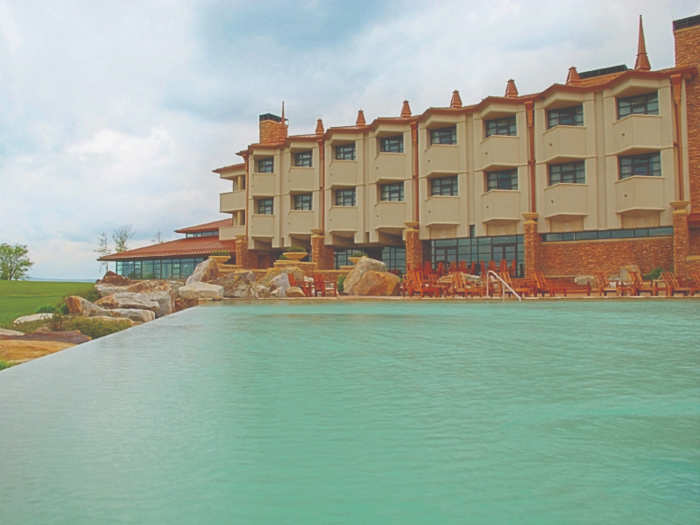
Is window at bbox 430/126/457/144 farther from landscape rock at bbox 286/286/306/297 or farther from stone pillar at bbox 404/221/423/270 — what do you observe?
landscape rock at bbox 286/286/306/297

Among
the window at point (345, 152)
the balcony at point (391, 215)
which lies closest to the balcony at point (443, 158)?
the balcony at point (391, 215)

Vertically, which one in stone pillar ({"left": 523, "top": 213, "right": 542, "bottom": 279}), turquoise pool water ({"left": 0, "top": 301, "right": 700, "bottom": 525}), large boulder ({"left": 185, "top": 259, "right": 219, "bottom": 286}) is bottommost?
turquoise pool water ({"left": 0, "top": 301, "right": 700, "bottom": 525})

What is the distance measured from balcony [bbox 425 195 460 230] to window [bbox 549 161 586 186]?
5.04 metres

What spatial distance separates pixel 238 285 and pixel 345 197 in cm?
1427

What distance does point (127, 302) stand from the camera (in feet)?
46.7

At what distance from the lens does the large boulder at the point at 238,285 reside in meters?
21.8

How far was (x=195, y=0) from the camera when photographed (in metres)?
13.9

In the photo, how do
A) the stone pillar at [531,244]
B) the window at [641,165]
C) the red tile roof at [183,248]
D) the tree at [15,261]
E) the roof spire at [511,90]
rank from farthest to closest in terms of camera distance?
1. the tree at [15,261]
2. the red tile roof at [183,248]
3. the roof spire at [511,90]
4. the stone pillar at [531,244]
5. the window at [641,165]

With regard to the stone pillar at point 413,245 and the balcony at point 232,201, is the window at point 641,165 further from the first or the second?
the balcony at point 232,201

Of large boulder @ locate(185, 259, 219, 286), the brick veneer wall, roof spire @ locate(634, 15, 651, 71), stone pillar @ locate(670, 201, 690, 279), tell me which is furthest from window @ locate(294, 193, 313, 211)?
stone pillar @ locate(670, 201, 690, 279)

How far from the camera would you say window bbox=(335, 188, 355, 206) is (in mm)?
34438

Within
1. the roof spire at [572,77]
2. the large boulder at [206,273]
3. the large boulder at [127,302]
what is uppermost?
the roof spire at [572,77]

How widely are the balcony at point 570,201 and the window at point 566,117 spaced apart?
351cm

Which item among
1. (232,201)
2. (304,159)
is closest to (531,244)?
(304,159)
